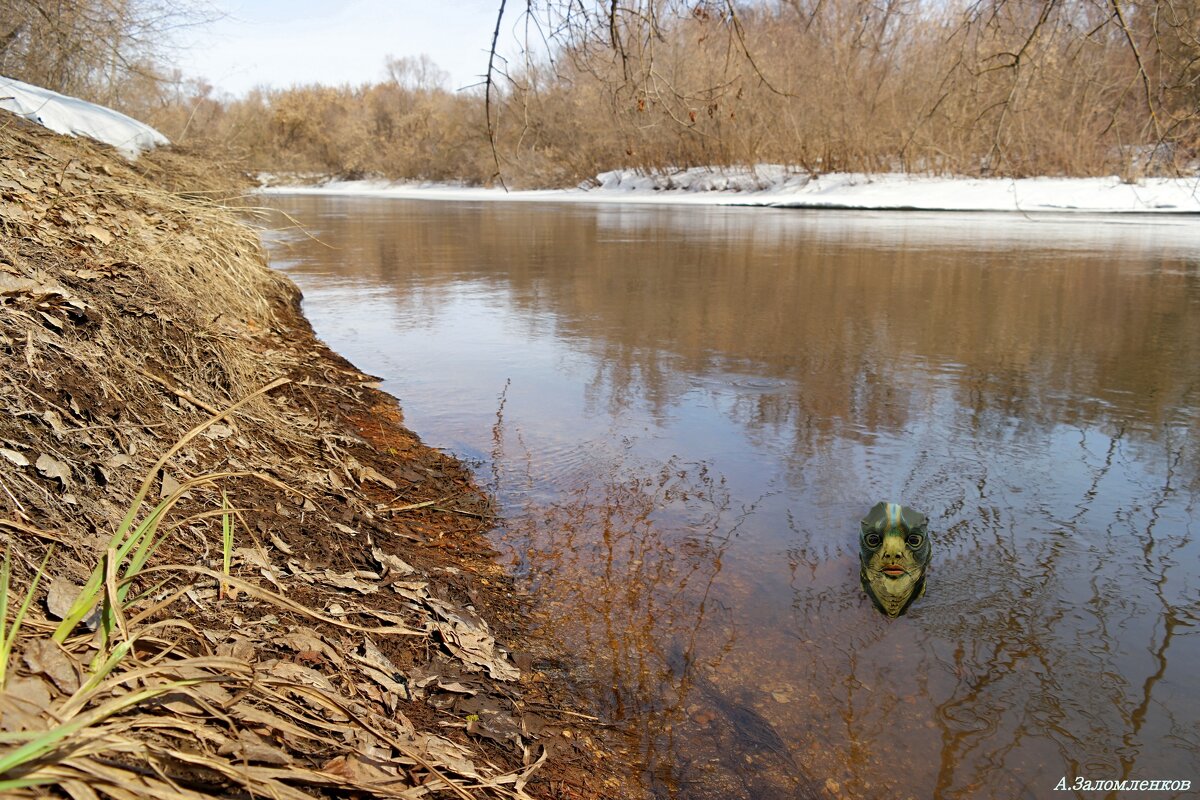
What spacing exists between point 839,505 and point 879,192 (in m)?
31.0

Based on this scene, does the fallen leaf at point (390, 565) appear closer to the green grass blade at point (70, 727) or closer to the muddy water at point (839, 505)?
the muddy water at point (839, 505)

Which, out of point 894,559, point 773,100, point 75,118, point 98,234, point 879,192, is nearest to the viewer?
point 894,559

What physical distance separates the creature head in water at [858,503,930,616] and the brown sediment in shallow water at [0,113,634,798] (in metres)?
1.54

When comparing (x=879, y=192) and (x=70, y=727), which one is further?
(x=879, y=192)

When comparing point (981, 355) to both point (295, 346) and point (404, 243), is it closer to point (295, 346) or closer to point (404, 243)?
point (295, 346)

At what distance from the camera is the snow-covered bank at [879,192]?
27531 millimetres

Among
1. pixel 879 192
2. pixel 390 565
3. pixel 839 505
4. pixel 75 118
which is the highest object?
pixel 879 192

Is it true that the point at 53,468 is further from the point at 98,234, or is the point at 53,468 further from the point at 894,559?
the point at 894,559

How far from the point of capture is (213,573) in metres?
2.20

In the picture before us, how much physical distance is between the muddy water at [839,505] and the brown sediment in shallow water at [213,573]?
52 centimetres

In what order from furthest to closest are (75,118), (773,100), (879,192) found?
1. (879,192)
2. (773,100)
3. (75,118)

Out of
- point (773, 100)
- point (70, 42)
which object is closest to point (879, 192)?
point (773, 100)

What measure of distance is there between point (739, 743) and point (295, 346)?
5112 mm

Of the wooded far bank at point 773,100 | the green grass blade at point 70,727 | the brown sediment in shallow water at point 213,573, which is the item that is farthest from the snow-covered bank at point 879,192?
the green grass blade at point 70,727
